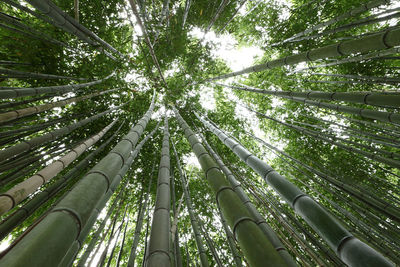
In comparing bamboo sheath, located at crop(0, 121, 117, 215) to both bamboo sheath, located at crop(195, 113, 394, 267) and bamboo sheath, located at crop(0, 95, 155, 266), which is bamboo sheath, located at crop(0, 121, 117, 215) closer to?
bamboo sheath, located at crop(0, 95, 155, 266)

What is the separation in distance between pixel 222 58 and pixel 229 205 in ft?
19.4

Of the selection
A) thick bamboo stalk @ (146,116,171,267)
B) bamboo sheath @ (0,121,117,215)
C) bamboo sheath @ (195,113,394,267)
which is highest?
bamboo sheath @ (0,121,117,215)

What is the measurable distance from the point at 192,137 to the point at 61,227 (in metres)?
1.54

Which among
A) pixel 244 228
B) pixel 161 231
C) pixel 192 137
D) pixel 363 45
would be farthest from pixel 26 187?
pixel 363 45

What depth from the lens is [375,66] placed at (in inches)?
187

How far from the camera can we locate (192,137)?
2186 millimetres

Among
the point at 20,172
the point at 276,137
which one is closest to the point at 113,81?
the point at 20,172

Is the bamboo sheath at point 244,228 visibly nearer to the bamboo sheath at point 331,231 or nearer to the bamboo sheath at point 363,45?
the bamboo sheath at point 331,231

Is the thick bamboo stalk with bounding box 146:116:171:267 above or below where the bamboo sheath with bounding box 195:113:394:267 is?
above

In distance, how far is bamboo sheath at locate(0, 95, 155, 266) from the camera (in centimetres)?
63

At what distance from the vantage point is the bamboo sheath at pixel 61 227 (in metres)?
0.63

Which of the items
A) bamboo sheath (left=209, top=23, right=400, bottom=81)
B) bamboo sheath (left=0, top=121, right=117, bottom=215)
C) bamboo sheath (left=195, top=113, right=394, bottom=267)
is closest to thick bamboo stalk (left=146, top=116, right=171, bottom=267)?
bamboo sheath (left=195, top=113, right=394, bottom=267)

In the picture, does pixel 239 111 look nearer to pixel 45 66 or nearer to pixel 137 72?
pixel 137 72

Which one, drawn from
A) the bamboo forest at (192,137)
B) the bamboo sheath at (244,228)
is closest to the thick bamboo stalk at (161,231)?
the bamboo forest at (192,137)
